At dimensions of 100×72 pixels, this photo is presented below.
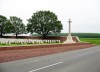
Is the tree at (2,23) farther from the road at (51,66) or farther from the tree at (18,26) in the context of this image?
the road at (51,66)

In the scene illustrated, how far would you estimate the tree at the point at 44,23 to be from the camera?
64.6 meters

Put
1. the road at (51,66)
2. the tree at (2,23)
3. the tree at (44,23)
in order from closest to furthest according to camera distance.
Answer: the road at (51,66), the tree at (44,23), the tree at (2,23)

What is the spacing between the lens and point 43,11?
6662cm

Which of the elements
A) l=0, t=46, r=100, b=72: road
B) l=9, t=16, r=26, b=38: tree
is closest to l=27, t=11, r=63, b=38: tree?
l=9, t=16, r=26, b=38: tree

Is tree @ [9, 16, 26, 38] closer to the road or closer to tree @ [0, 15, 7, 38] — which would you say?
tree @ [0, 15, 7, 38]

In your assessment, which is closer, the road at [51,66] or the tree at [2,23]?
the road at [51,66]

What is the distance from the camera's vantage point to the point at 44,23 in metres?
64.9

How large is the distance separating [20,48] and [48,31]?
37.1m

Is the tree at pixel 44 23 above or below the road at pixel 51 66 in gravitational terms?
above

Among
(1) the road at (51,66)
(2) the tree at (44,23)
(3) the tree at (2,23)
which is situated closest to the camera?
(1) the road at (51,66)

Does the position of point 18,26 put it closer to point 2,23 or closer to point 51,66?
point 2,23

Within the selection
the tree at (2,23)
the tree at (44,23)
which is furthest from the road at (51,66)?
the tree at (2,23)

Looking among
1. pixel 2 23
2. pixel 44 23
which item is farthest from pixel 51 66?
pixel 2 23

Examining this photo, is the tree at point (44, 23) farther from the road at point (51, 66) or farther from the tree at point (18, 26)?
the road at point (51, 66)
